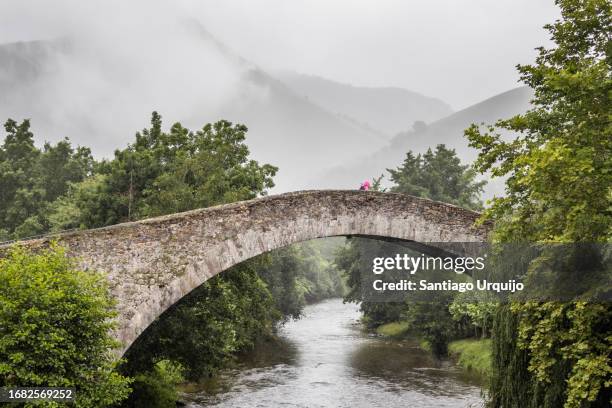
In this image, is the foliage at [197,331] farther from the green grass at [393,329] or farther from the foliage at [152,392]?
the green grass at [393,329]

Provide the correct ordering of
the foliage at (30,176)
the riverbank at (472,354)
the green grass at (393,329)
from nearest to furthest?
1. the riverbank at (472,354)
2. the green grass at (393,329)
3. the foliage at (30,176)

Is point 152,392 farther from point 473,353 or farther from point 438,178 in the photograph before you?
point 438,178

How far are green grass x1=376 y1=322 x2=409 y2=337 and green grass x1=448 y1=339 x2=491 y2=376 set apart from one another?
22.3 feet

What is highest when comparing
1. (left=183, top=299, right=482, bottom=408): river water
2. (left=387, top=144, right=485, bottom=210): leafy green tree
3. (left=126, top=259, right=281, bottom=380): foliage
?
(left=387, top=144, right=485, bottom=210): leafy green tree

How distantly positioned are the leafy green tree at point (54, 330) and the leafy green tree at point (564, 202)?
22.0 ft

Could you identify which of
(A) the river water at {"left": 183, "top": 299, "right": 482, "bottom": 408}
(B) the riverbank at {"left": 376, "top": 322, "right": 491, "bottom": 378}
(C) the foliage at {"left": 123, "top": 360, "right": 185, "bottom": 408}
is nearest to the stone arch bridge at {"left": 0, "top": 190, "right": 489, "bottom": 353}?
(C) the foliage at {"left": 123, "top": 360, "right": 185, "bottom": 408}

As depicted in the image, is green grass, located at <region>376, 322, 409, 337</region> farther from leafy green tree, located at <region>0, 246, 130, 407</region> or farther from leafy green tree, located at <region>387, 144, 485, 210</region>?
leafy green tree, located at <region>0, 246, 130, 407</region>

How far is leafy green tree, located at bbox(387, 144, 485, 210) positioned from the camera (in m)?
35.8

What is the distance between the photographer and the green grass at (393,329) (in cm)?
3372

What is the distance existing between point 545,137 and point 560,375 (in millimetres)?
4821

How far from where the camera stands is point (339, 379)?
22172 millimetres

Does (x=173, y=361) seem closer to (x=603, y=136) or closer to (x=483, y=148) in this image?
(x=483, y=148)

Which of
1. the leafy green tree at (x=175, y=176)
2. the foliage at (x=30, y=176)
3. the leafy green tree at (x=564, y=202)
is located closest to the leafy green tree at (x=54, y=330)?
the leafy green tree at (x=564, y=202)

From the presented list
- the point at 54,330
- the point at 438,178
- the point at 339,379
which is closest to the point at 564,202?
the point at 54,330
